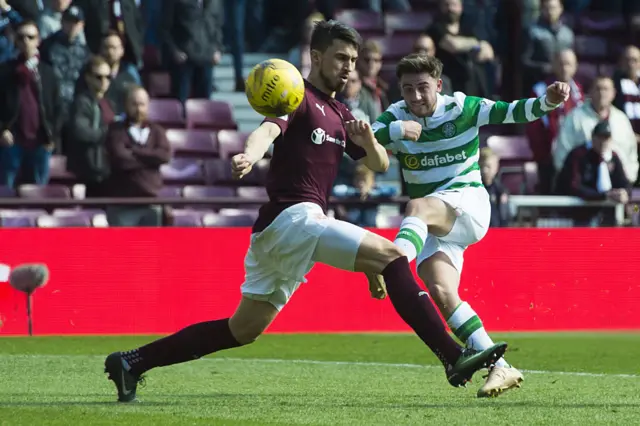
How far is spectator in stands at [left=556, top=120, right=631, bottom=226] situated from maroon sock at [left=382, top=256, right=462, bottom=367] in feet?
26.5

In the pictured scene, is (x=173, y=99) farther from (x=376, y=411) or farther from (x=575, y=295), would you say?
(x=376, y=411)

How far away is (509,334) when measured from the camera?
13.5m

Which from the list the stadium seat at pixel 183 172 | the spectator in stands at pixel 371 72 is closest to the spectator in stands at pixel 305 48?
the spectator in stands at pixel 371 72

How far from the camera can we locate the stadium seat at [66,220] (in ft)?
44.8

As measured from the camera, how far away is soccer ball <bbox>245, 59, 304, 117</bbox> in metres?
6.86

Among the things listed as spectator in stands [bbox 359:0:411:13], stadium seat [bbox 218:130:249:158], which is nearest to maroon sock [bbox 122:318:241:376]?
stadium seat [bbox 218:130:249:158]

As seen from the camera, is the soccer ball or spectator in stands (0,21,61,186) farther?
spectator in stands (0,21,61,186)

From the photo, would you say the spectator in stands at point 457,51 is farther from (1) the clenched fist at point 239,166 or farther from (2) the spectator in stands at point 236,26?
(1) the clenched fist at point 239,166

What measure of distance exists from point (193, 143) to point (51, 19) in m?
2.21

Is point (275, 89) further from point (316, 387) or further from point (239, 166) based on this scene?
point (316, 387)

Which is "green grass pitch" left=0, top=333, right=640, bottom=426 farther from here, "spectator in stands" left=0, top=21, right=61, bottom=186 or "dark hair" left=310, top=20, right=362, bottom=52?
"spectator in stands" left=0, top=21, right=61, bottom=186

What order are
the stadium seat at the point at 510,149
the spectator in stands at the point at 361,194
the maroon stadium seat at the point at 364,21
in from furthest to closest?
the maroon stadium seat at the point at 364,21
the stadium seat at the point at 510,149
the spectator in stands at the point at 361,194

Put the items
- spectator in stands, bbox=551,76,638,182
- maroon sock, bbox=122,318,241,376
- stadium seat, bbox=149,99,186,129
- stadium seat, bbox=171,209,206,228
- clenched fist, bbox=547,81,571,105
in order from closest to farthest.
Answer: maroon sock, bbox=122,318,241,376 → clenched fist, bbox=547,81,571,105 → stadium seat, bbox=171,209,206,228 → spectator in stands, bbox=551,76,638,182 → stadium seat, bbox=149,99,186,129

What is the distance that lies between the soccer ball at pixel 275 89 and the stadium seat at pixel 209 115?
32.5 ft
